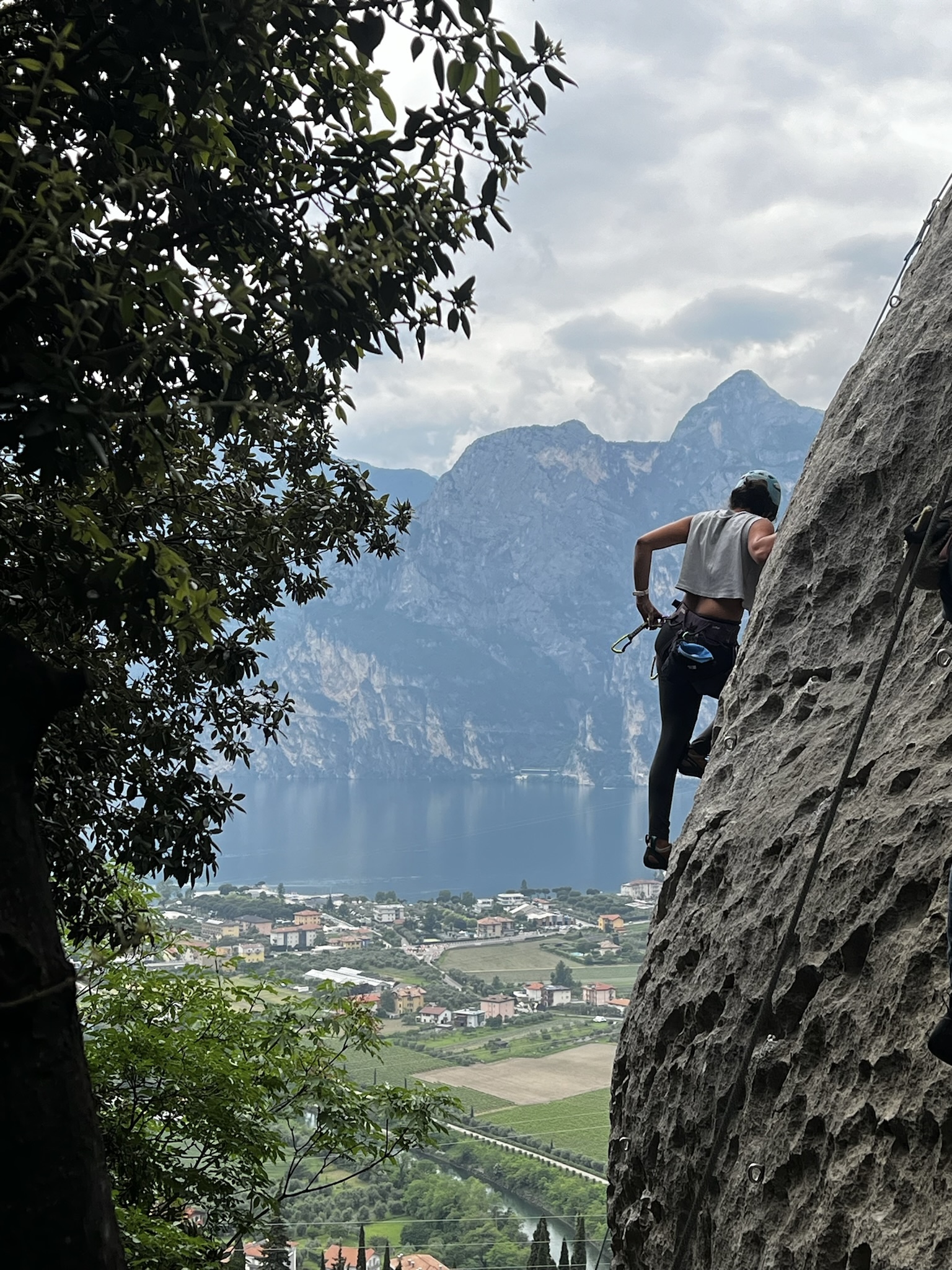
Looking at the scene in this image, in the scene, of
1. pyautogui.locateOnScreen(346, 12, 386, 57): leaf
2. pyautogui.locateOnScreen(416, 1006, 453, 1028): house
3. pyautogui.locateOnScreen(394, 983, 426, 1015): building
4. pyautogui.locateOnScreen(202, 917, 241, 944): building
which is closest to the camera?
pyautogui.locateOnScreen(346, 12, 386, 57): leaf

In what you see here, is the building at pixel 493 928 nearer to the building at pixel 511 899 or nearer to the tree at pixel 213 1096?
the building at pixel 511 899

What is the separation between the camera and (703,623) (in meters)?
5.73

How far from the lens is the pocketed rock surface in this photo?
126 inches

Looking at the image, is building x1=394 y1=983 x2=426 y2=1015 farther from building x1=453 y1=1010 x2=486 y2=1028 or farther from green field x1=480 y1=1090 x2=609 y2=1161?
green field x1=480 y1=1090 x2=609 y2=1161

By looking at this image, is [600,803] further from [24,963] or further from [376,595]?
[24,963]

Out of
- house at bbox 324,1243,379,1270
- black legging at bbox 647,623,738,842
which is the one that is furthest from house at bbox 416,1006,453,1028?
black legging at bbox 647,623,738,842

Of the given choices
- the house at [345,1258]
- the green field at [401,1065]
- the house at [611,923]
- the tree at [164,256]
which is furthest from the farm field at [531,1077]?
the tree at [164,256]

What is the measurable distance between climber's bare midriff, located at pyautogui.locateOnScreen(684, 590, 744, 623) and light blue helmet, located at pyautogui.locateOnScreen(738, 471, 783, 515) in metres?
0.53

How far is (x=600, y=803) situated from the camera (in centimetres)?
11594

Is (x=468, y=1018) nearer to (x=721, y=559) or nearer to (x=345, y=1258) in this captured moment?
(x=345, y=1258)

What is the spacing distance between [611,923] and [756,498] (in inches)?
1642

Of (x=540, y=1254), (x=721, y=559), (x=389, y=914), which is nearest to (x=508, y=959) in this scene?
(x=389, y=914)

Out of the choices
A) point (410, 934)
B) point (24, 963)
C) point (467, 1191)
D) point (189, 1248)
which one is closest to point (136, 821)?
point (189, 1248)

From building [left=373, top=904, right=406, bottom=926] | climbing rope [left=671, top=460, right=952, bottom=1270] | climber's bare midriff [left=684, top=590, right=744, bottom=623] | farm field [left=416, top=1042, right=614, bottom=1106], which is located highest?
climber's bare midriff [left=684, top=590, right=744, bottom=623]
